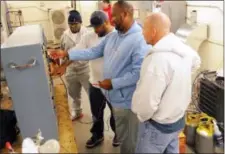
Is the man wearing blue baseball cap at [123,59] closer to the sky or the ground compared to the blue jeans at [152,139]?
closer to the sky

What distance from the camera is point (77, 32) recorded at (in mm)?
2332

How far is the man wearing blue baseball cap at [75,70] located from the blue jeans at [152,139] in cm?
91

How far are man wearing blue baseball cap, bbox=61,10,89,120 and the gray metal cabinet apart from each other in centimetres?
109

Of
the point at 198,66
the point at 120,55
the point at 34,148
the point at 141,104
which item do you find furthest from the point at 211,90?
the point at 34,148

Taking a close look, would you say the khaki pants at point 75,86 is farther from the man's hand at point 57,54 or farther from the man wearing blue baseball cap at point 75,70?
the man's hand at point 57,54

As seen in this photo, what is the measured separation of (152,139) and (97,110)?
96 centimetres

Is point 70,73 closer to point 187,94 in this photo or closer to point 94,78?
A: point 94,78

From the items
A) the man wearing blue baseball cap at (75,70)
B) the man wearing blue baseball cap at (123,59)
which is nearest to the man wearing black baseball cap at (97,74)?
the man wearing blue baseball cap at (75,70)

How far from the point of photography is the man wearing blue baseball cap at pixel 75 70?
2271mm

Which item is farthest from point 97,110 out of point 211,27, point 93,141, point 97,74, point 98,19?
point 211,27

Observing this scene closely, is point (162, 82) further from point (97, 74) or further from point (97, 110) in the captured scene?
point (97, 110)

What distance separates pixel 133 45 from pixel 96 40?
0.59m

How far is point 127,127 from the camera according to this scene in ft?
5.80

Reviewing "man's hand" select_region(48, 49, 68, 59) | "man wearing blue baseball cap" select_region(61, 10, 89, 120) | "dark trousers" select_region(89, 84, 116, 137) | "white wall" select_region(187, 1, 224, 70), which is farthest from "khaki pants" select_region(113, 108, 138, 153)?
"white wall" select_region(187, 1, 224, 70)
